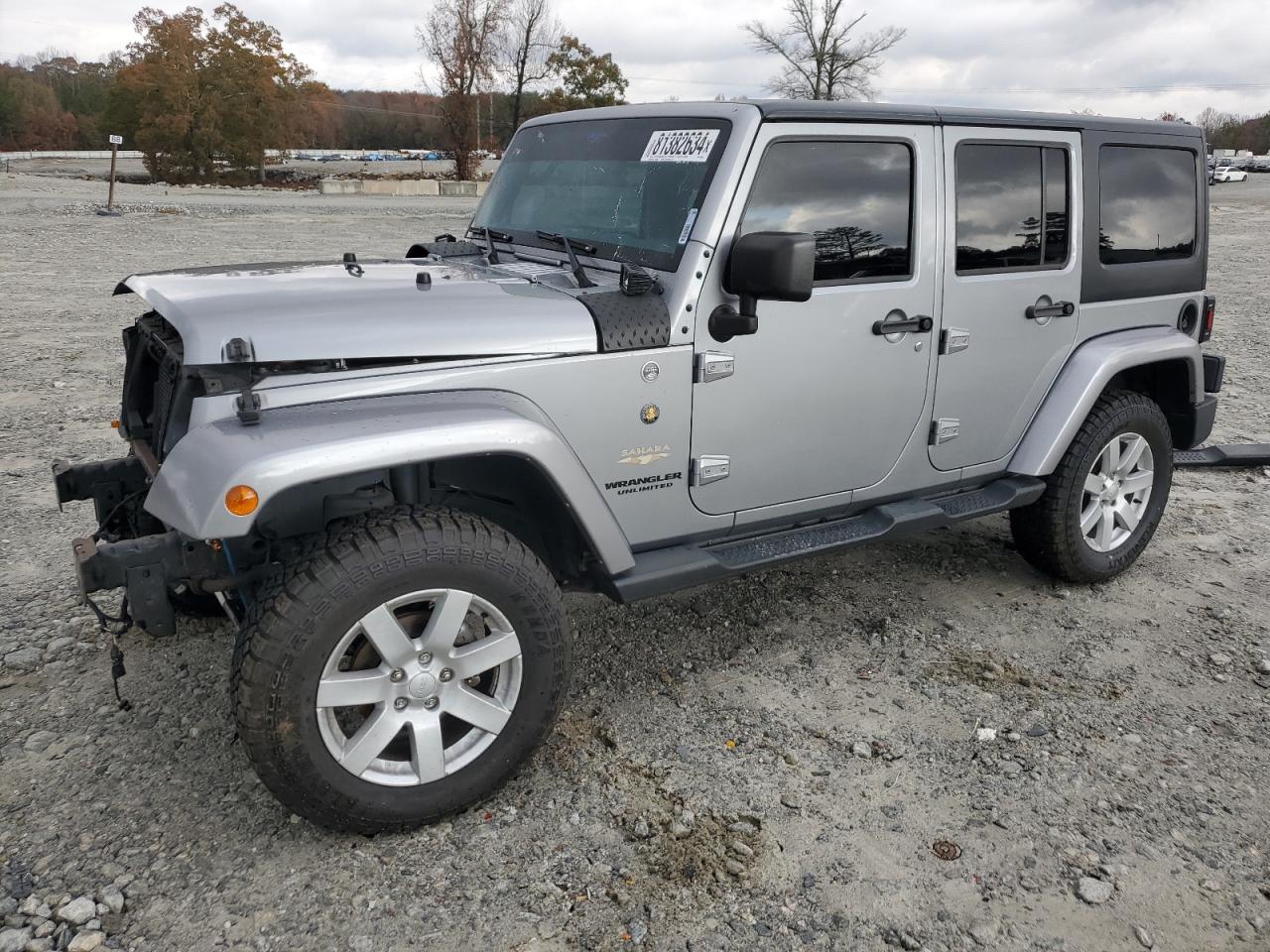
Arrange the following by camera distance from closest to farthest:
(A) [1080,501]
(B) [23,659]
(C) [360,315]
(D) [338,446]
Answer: (D) [338,446], (C) [360,315], (B) [23,659], (A) [1080,501]

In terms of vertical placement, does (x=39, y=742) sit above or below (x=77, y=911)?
above

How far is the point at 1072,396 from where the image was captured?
413cm

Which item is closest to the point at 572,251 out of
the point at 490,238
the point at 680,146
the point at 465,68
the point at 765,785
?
the point at 680,146

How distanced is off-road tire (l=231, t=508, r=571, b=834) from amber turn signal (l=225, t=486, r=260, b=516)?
0.25 metres

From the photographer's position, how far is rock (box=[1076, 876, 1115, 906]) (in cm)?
268

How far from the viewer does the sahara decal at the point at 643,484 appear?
3.14 metres

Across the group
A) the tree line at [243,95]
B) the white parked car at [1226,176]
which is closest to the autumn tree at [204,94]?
the tree line at [243,95]

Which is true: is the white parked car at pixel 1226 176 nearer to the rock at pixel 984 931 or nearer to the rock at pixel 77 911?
the rock at pixel 984 931

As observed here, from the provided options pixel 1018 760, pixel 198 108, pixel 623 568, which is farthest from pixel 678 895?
pixel 198 108

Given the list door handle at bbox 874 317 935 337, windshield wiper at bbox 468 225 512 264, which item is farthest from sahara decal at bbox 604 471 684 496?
windshield wiper at bbox 468 225 512 264

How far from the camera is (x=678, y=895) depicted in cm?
267

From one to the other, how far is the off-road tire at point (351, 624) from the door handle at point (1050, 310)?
7.50ft

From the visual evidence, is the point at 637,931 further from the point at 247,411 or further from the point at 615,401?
the point at 247,411

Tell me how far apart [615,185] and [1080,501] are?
7.89ft
